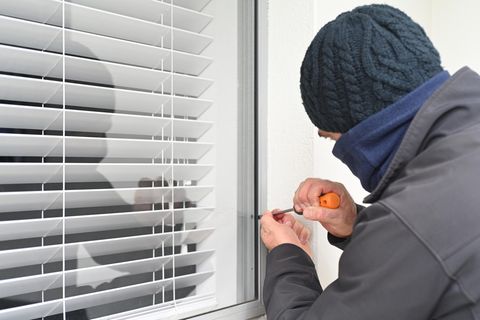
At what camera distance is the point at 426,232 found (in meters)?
0.48

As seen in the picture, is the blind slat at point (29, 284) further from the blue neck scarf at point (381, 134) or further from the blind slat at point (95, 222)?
the blue neck scarf at point (381, 134)

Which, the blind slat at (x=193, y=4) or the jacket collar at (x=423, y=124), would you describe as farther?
Result: the blind slat at (x=193, y=4)

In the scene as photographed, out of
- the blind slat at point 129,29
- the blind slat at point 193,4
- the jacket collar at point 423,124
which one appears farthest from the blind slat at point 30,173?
the jacket collar at point 423,124

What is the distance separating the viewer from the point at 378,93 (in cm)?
58

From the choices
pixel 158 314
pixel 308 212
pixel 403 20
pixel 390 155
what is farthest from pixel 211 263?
pixel 403 20

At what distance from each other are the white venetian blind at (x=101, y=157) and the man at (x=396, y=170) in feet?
0.79

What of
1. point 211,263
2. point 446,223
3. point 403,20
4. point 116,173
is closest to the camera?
point 446,223

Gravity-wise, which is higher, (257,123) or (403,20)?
(403,20)

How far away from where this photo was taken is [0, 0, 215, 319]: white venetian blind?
0.61 meters

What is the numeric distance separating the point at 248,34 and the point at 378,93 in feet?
1.51

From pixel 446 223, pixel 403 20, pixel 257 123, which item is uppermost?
pixel 403 20

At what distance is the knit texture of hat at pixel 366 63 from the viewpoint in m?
0.57

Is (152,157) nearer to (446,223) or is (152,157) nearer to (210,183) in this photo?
(210,183)

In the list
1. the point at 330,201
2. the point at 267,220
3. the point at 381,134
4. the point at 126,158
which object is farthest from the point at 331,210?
the point at 126,158
